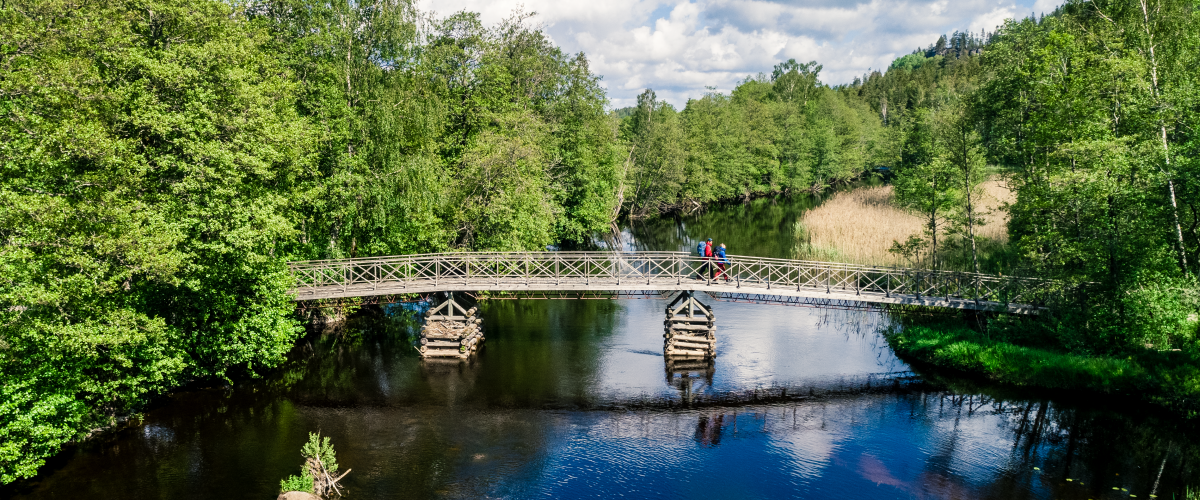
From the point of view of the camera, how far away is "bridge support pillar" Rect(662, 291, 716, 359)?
25547mm

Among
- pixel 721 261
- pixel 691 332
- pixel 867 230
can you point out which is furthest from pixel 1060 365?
pixel 867 230

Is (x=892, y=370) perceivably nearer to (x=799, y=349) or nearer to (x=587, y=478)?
(x=799, y=349)

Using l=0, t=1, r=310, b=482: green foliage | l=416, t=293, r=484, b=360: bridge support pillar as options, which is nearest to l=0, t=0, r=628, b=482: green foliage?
l=0, t=1, r=310, b=482: green foliage

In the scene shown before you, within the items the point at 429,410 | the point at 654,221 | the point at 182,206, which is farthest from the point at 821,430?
the point at 654,221

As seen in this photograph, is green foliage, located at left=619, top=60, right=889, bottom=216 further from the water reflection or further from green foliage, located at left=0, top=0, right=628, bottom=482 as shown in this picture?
the water reflection

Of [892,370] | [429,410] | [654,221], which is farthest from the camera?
[654,221]

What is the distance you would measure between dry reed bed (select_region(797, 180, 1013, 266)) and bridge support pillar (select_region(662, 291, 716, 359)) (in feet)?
48.8

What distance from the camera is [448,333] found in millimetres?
25906

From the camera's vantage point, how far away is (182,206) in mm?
18266

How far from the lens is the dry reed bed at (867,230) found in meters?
37.3

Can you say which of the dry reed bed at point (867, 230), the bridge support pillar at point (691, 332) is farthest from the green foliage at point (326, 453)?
the dry reed bed at point (867, 230)

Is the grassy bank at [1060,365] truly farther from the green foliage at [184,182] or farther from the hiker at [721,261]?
the green foliage at [184,182]

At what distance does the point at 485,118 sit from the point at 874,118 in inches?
3303

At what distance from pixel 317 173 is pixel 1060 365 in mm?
27125
